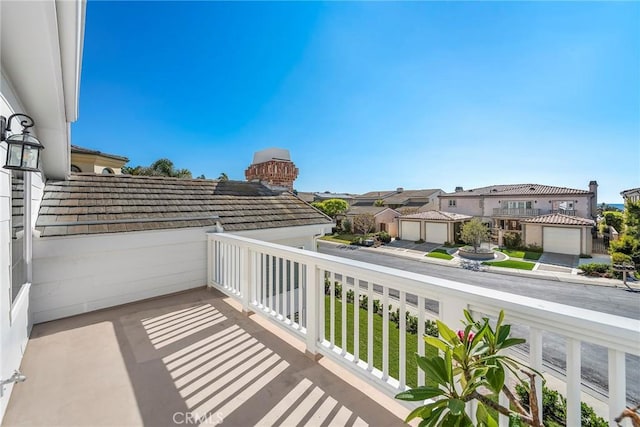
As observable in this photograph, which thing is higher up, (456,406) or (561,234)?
(456,406)

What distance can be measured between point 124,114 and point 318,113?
1073 cm

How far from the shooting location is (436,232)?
948 inches

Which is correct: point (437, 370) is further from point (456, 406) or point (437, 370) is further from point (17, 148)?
point (17, 148)

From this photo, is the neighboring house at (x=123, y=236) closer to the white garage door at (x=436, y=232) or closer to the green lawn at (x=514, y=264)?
the green lawn at (x=514, y=264)

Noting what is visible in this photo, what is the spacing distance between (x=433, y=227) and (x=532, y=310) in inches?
986

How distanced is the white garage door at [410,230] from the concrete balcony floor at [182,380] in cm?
2431

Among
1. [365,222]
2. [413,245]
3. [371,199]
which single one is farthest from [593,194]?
[371,199]

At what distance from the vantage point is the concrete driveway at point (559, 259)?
16.5 meters

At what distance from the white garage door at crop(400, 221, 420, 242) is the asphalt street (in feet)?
24.9

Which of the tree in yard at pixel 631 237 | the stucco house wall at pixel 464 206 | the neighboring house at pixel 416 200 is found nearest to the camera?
the tree in yard at pixel 631 237

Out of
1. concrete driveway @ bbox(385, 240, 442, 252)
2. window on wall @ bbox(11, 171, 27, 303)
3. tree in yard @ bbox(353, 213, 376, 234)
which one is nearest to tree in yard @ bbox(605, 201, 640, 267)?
concrete driveway @ bbox(385, 240, 442, 252)

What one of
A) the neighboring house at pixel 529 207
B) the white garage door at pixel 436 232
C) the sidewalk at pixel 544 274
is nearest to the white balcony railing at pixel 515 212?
the neighboring house at pixel 529 207

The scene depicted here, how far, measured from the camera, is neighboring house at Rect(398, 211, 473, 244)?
23.4m

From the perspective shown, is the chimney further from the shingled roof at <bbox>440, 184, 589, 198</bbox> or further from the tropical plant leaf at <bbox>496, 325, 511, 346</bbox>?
the tropical plant leaf at <bbox>496, 325, 511, 346</bbox>
